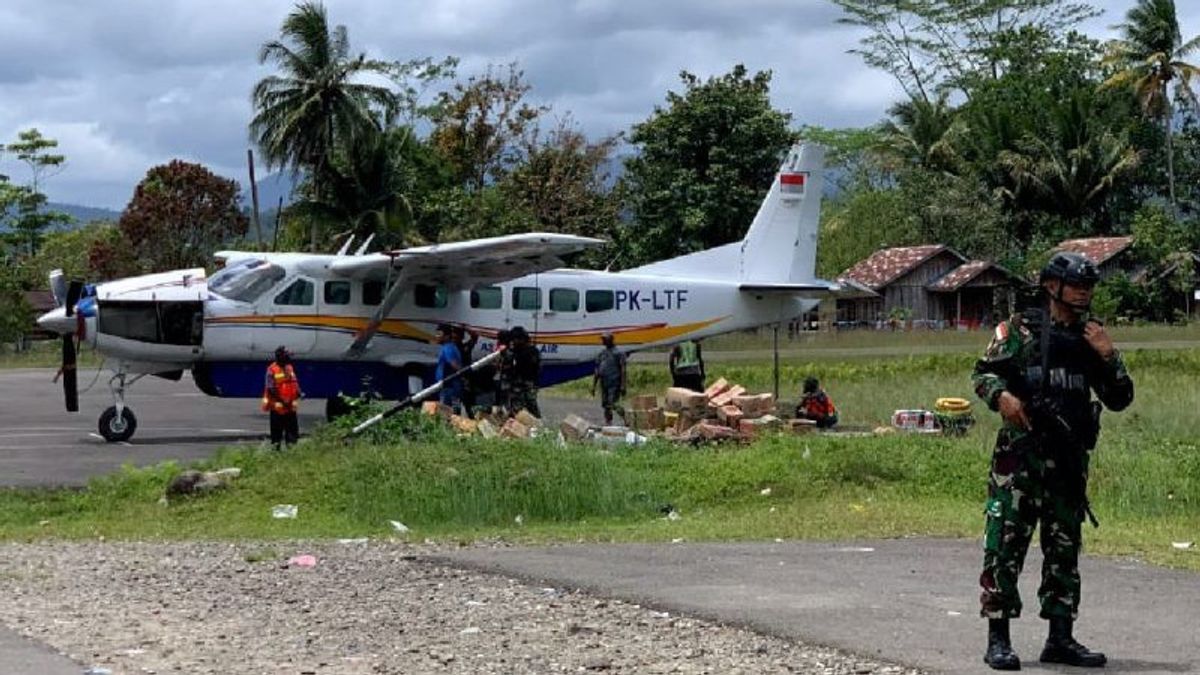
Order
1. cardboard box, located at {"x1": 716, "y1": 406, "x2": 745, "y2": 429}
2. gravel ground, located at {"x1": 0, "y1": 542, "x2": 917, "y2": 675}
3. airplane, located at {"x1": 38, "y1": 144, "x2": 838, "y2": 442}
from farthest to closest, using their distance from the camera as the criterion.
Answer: airplane, located at {"x1": 38, "y1": 144, "x2": 838, "y2": 442}, cardboard box, located at {"x1": 716, "y1": 406, "x2": 745, "y2": 429}, gravel ground, located at {"x1": 0, "y1": 542, "x2": 917, "y2": 675}

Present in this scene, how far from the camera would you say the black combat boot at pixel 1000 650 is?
7355 millimetres

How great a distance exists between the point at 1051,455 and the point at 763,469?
8879 millimetres

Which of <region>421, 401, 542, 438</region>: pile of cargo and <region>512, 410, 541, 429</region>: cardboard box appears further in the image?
<region>512, 410, 541, 429</region>: cardboard box

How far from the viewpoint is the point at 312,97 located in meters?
56.2

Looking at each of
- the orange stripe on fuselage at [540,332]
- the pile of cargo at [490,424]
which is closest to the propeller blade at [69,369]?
the orange stripe on fuselage at [540,332]

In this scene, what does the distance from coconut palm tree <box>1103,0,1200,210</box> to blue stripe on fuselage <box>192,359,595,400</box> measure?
49704 millimetres

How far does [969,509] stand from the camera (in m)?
14.8

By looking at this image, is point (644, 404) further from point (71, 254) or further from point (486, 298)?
point (71, 254)

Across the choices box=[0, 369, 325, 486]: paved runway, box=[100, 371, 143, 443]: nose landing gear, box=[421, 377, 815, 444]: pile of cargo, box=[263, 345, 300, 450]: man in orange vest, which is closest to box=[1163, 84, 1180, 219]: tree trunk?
box=[0, 369, 325, 486]: paved runway

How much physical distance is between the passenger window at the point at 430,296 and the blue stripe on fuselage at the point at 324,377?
3.55 ft

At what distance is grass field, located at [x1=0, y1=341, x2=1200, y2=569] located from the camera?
14008mm

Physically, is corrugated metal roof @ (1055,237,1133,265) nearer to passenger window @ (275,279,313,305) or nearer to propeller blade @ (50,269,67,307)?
passenger window @ (275,279,313,305)

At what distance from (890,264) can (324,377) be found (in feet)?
148

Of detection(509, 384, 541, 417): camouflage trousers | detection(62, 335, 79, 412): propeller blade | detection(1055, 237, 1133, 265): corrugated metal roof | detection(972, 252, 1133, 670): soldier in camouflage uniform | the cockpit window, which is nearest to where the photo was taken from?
detection(972, 252, 1133, 670): soldier in camouflage uniform
